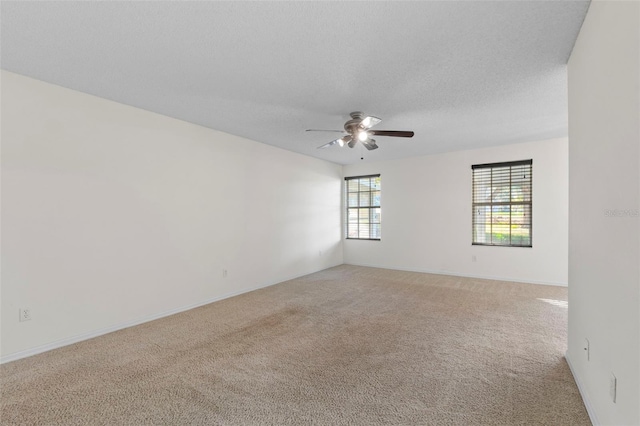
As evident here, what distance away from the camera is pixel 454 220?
5.75 metres

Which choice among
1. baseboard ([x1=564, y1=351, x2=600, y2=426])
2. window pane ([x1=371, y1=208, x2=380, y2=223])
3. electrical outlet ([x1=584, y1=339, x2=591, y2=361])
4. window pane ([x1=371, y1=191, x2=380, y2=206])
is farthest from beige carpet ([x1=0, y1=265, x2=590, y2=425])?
window pane ([x1=371, y1=191, x2=380, y2=206])

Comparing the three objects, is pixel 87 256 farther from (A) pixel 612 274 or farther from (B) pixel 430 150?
(B) pixel 430 150

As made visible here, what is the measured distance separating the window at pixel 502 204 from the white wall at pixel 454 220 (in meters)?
0.11

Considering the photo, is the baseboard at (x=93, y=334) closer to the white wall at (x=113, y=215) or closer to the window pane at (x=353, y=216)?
the white wall at (x=113, y=215)

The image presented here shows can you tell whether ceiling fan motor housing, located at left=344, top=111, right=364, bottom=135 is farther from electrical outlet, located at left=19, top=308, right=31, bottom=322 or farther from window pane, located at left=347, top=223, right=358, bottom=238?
window pane, located at left=347, top=223, right=358, bottom=238

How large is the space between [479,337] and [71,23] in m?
4.24

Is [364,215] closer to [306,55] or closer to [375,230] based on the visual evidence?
[375,230]

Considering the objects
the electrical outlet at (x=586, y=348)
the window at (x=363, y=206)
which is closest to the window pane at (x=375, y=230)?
the window at (x=363, y=206)

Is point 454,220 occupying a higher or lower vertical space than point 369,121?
lower

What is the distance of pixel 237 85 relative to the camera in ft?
9.16

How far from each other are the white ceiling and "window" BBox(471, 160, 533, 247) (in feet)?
5.58

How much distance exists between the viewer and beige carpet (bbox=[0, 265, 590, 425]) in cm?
182

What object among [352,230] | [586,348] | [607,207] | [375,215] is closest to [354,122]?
[607,207]

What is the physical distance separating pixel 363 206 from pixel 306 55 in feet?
16.5
